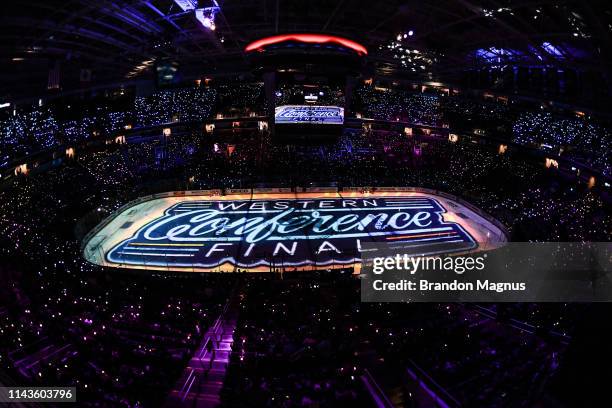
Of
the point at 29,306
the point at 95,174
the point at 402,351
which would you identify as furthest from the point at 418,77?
the point at 29,306

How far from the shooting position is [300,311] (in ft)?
44.3

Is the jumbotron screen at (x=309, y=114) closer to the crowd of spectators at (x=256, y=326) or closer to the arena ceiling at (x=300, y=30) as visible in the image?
the arena ceiling at (x=300, y=30)

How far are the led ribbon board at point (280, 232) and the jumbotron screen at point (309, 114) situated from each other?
633 cm

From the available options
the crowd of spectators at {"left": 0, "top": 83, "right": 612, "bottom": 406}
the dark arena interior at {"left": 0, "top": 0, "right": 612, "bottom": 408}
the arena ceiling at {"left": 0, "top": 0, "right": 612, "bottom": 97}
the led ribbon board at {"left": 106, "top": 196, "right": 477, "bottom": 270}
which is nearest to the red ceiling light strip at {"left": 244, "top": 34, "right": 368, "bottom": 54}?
the dark arena interior at {"left": 0, "top": 0, "right": 612, "bottom": 408}

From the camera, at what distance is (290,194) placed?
105 feet

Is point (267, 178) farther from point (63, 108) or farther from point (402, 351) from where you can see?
point (402, 351)

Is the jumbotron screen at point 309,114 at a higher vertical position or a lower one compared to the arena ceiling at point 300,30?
lower

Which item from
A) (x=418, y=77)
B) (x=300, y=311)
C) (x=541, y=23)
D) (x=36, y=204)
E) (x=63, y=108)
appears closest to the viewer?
(x=300, y=311)

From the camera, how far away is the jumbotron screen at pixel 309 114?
27.9 metres

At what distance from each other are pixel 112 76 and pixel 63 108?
6.08 m

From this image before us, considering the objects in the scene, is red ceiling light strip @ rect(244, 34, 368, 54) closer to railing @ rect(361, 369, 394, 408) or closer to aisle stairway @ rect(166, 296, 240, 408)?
aisle stairway @ rect(166, 296, 240, 408)

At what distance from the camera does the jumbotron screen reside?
27.9 metres

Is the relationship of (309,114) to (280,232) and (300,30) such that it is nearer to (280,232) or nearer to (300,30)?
(300,30)

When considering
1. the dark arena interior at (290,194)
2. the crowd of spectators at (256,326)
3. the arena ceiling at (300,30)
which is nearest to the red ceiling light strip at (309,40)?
the dark arena interior at (290,194)
